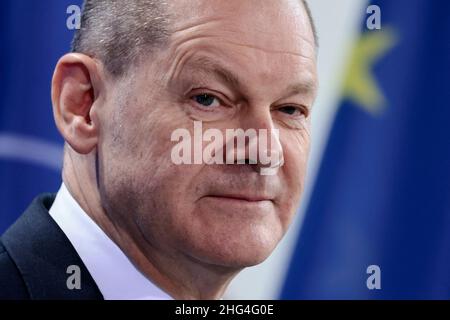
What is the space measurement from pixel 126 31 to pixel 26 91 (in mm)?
1207

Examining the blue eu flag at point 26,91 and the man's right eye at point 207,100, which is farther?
the blue eu flag at point 26,91

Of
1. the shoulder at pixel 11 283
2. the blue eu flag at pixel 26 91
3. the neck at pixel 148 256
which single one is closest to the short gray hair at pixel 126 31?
the neck at pixel 148 256

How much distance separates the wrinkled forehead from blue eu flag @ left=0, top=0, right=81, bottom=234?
1180 millimetres

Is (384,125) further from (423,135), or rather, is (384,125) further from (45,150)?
(45,150)

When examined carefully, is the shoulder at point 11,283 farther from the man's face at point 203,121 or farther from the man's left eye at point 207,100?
the man's left eye at point 207,100

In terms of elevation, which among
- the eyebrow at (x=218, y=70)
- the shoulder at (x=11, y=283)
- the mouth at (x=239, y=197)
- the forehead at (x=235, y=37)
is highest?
the forehead at (x=235, y=37)

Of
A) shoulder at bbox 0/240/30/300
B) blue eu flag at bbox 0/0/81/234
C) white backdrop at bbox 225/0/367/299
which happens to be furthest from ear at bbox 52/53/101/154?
white backdrop at bbox 225/0/367/299

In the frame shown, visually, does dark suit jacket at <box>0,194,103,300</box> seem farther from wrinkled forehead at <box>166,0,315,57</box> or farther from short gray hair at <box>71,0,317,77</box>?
wrinkled forehead at <box>166,0,315,57</box>

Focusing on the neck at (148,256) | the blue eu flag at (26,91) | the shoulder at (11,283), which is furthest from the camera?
the blue eu flag at (26,91)

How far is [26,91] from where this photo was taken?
2.61 meters

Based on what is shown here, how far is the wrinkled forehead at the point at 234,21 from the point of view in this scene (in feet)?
4.83

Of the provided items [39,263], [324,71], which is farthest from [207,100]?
[324,71]
